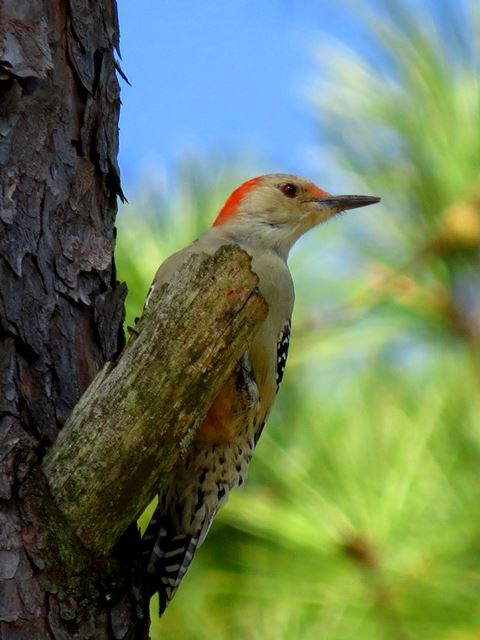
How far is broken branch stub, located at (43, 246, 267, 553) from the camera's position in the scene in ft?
9.02

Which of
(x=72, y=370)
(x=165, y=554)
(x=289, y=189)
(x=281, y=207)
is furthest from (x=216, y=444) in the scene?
(x=289, y=189)

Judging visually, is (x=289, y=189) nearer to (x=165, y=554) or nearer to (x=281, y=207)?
(x=281, y=207)

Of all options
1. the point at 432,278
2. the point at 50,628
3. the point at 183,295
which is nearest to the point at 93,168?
the point at 183,295

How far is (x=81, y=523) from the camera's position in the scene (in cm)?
274

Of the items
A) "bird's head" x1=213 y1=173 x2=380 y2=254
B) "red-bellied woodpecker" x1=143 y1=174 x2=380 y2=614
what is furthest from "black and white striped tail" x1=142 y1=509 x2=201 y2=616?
"bird's head" x1=213 y1=173 x2=380 y2=254

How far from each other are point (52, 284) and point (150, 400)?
55 centimetres

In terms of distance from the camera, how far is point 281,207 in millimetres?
5098

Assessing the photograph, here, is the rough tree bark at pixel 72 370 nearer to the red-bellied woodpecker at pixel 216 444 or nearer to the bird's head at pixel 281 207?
the red-bellied woodpecker at pixel 216 444

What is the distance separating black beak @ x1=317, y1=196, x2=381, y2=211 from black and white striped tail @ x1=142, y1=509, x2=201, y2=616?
1772mm

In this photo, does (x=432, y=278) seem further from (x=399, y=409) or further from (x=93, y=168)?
(x=93, y=168)

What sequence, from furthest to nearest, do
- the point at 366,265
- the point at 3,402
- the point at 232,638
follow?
1. the point at 366,265
2. the point at 232,638
3. the point at 3,402

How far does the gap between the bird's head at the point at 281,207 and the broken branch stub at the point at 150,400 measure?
2.07 m

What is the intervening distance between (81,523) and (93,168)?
115 cm

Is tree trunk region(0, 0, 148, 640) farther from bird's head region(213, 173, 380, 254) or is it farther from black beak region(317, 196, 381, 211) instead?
black beak region(317, 196, 381, 211)
